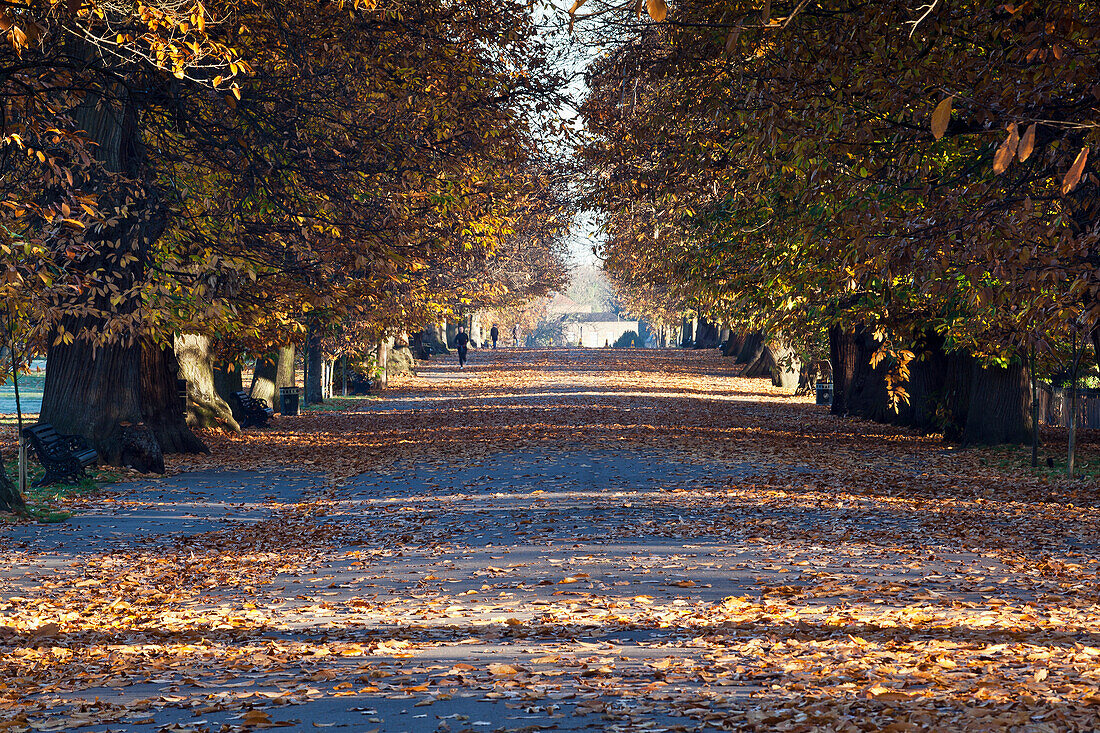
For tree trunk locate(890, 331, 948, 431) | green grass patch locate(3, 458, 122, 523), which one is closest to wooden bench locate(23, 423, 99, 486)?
green grass patch locate(3, 458, 122, 523)

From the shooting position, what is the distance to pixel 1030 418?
20.3 metres

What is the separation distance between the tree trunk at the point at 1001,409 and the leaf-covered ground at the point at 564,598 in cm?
129

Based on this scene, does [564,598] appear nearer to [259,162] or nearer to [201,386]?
[259,162]

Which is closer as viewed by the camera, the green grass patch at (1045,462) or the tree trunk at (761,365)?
the green grass patch at (1045,462)

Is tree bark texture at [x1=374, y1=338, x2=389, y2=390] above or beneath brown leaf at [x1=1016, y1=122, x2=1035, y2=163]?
beneath

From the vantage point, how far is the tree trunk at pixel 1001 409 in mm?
19609

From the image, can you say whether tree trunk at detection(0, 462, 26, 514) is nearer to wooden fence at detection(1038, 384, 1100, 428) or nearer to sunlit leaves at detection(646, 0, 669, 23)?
sunlit leaves at detection(646, 0, 669, 23)

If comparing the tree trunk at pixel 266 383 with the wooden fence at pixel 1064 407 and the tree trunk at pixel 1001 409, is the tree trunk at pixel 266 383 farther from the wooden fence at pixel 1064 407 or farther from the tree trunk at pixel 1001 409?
the wooden fence at pixel 1064 407

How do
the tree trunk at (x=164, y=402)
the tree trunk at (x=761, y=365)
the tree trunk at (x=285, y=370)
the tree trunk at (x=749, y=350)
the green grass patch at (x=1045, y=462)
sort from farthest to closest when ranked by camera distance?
the tree trunk at (x=749, y=350)
the tree trunk at (x=761, y=365)
the tree trunk at (x=285, y=370)
the tree trunk at (x=164, y=402)
the green grass patch at (x=1045, y=462)

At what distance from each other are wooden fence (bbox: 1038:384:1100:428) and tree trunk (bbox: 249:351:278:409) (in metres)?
18.3

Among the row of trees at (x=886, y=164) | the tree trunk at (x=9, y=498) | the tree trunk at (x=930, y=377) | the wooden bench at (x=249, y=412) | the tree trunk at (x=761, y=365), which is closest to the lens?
the row of trees at (x=886, y=164)

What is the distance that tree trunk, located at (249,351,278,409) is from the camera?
2866 centimetres

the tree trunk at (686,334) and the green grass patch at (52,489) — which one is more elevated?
the tree trunk at (686,334)

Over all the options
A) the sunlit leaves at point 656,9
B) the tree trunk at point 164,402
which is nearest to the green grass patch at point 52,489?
the tree trunk at point 164,402
